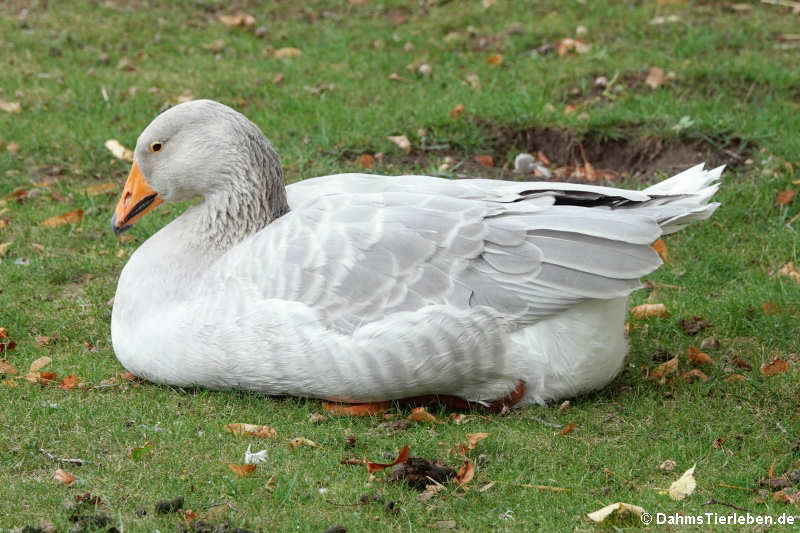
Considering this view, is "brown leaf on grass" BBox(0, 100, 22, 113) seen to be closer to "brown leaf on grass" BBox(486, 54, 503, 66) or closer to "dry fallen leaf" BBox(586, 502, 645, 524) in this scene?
"brown leaf on grass" BBox(486, 54, 503, 66)

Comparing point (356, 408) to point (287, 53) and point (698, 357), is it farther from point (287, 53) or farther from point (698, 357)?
point (287, 53)

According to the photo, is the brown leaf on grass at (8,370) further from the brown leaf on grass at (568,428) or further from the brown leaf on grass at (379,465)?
the brown leaf on grass at (568,428)

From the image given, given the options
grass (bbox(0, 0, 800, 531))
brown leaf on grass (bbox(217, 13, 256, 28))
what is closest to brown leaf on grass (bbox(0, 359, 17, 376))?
grass (bbox(0, 0, 800, 531))

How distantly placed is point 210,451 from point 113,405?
0.74 metres

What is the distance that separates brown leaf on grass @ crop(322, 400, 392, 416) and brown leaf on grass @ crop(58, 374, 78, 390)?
1.29 m

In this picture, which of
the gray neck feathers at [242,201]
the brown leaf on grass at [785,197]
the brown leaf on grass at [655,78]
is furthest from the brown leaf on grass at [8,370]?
the brown leaf on grass at [655,78]

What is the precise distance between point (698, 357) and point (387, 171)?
10.5 feet

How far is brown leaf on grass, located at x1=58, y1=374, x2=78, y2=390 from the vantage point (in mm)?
5289

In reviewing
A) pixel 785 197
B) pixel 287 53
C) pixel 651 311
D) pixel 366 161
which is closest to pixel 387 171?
pixel 366 161

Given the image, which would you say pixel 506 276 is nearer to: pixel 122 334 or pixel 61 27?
pixel 122 334

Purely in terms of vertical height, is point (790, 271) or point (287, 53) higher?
point (287, 53)

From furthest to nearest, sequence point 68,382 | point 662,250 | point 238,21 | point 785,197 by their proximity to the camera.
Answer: point 238,21 < point 785,197 < point 662,250 < point 68,382

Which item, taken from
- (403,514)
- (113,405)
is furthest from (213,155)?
(403,514)

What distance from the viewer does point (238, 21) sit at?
11625mm
